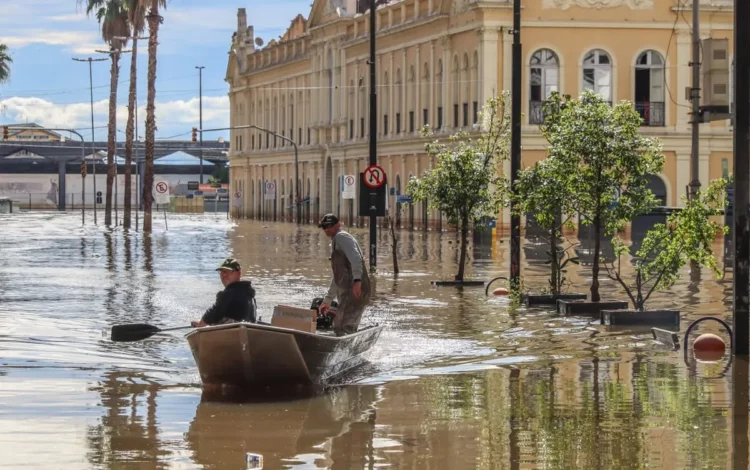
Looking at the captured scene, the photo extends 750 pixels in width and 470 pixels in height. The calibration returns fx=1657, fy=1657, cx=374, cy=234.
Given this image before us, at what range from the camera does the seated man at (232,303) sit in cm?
1598

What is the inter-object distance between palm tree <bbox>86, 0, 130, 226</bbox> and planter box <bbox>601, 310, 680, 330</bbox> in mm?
61092

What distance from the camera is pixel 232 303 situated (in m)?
16.0

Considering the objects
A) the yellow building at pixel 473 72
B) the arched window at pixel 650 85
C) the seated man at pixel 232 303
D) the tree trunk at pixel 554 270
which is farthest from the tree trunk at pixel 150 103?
the seated man at pixel 232 303

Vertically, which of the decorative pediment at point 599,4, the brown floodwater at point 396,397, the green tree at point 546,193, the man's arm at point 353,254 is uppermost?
the decorative pediment at point 599,4

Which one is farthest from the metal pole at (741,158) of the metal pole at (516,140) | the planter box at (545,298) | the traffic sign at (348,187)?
the traffic sign at (348,187)

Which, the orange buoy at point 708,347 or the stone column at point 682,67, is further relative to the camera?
the stone column at point 682,67

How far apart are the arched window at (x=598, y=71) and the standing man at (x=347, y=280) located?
175 ft

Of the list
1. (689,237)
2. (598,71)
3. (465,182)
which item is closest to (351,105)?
(598,71)

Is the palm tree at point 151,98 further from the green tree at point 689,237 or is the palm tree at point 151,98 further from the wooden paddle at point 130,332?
the wooden paddle at point 130,332

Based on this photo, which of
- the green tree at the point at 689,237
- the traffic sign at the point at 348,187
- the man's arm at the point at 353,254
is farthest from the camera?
the traffic sign at the point at 348,187

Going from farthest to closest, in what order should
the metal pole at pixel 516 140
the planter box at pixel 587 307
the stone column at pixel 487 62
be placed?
the stone column at pixel 487 62 → the metal pole at pixel 516 140 → the planter box at pixel 587 307

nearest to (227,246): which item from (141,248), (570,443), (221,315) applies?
(141,248)

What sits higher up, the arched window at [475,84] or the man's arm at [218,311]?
the arched window at [475,84]

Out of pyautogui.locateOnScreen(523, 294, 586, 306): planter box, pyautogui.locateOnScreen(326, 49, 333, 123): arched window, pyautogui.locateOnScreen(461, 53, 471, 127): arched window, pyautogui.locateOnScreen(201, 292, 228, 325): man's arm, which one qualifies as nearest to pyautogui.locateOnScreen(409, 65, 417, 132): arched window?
pyautogui.locateOnScreen(461, 53, 471, 127): arched window
